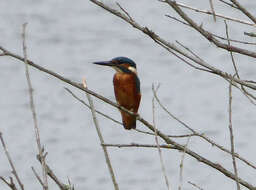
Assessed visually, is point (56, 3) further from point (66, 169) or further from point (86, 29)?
point (66, 169)

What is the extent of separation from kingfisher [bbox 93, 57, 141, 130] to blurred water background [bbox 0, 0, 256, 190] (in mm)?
7043

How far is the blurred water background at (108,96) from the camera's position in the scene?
1375 centimetres

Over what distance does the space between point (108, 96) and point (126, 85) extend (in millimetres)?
9678

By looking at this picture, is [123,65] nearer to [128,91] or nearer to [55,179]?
[128,91]

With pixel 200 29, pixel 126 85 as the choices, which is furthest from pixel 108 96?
pixel 200 29

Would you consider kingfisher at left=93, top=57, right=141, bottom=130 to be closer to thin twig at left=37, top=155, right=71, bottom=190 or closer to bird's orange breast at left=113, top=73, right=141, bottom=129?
bird's orange breast at left=113, top=73, right=141, bottom=129

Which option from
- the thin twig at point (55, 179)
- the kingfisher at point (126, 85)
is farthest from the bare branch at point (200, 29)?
the kingfisher at point (126, 85)

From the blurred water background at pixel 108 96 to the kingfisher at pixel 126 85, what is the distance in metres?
7.04

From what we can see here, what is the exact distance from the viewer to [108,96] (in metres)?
14.8

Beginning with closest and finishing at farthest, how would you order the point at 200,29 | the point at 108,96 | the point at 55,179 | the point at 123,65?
1. the point at 55,179
2. the point at 200,29
3. the point at 123,65
4. the point at 108,96

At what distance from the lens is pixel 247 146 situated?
554 inches

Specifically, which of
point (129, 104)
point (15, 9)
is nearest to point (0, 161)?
point (15, 9)

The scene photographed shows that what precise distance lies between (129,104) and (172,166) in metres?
8.78

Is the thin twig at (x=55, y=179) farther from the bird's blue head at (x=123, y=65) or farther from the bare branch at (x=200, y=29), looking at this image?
the bird's blue head at (x=123, y=65)
